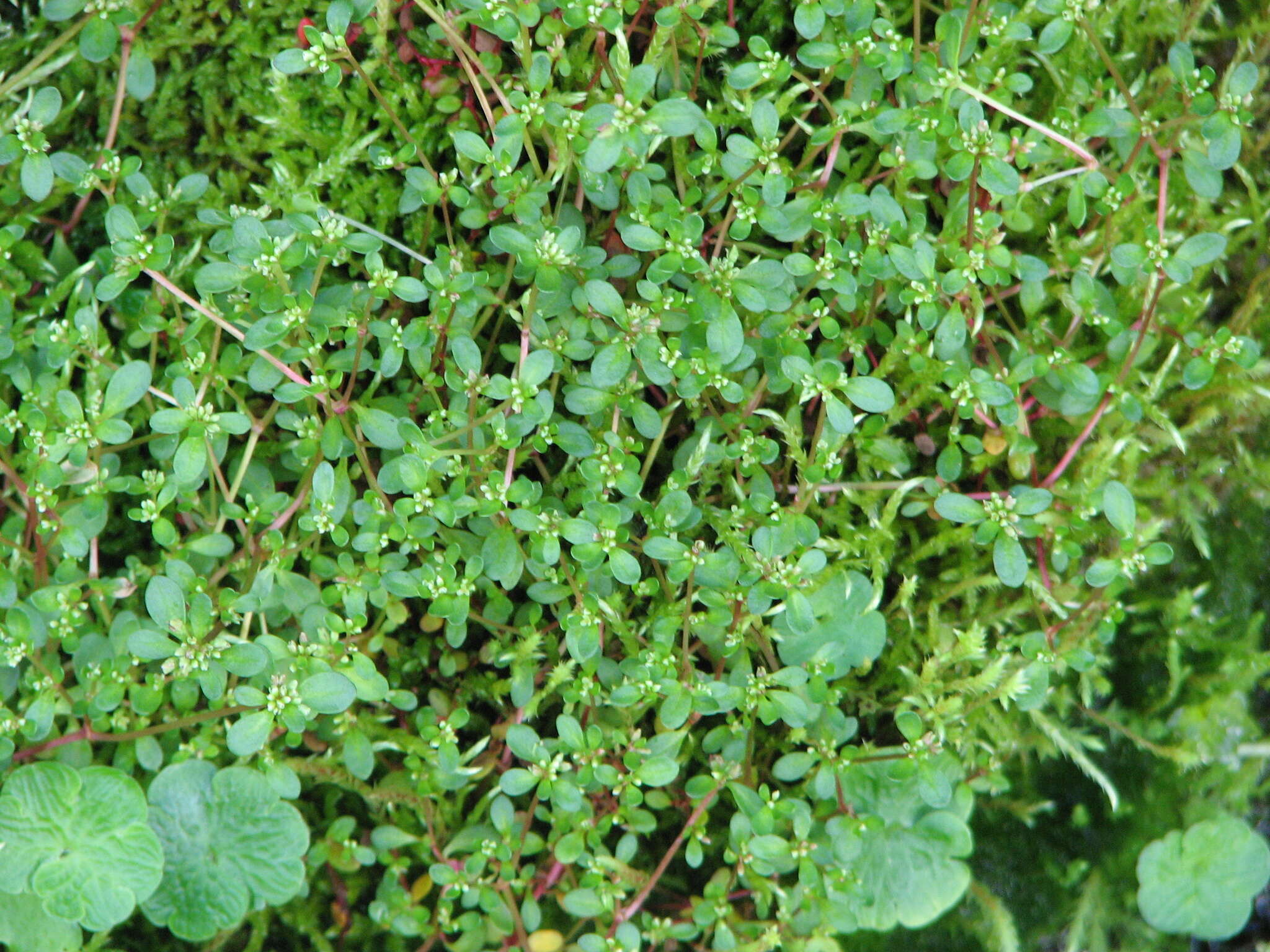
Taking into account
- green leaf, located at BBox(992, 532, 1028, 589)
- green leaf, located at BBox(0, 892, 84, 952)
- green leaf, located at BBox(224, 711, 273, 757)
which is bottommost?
green leaf, located at BBox(0, 892, 84, 952)

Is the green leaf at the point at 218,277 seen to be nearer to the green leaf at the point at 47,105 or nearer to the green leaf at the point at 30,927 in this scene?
the green leaf at the point at 47,105

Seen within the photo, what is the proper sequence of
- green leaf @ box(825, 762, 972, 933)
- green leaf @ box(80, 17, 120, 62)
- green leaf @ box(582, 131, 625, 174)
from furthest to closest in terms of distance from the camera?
green leaf @ box(825, 762, 972, 933)
green leaf @ box(80, 17, 120, 62)
green leaf @ box(582, 131, 625, 174)

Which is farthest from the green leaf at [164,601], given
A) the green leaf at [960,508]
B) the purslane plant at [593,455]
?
the green leaf at [960,508]

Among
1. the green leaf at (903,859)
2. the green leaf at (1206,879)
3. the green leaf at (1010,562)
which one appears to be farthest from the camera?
the green leaf at (1206,879)

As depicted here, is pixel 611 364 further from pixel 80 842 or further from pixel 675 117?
pixel 80 842

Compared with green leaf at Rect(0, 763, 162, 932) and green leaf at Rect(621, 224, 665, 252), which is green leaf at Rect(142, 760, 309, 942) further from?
green leaf at Rect(621, 224, 665, 252)

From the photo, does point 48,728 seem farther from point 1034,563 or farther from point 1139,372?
point 1139,372

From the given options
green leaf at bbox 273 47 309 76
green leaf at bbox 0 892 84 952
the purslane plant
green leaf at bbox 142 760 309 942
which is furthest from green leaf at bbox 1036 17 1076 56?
green leaf at bbox 0 892 84 952
